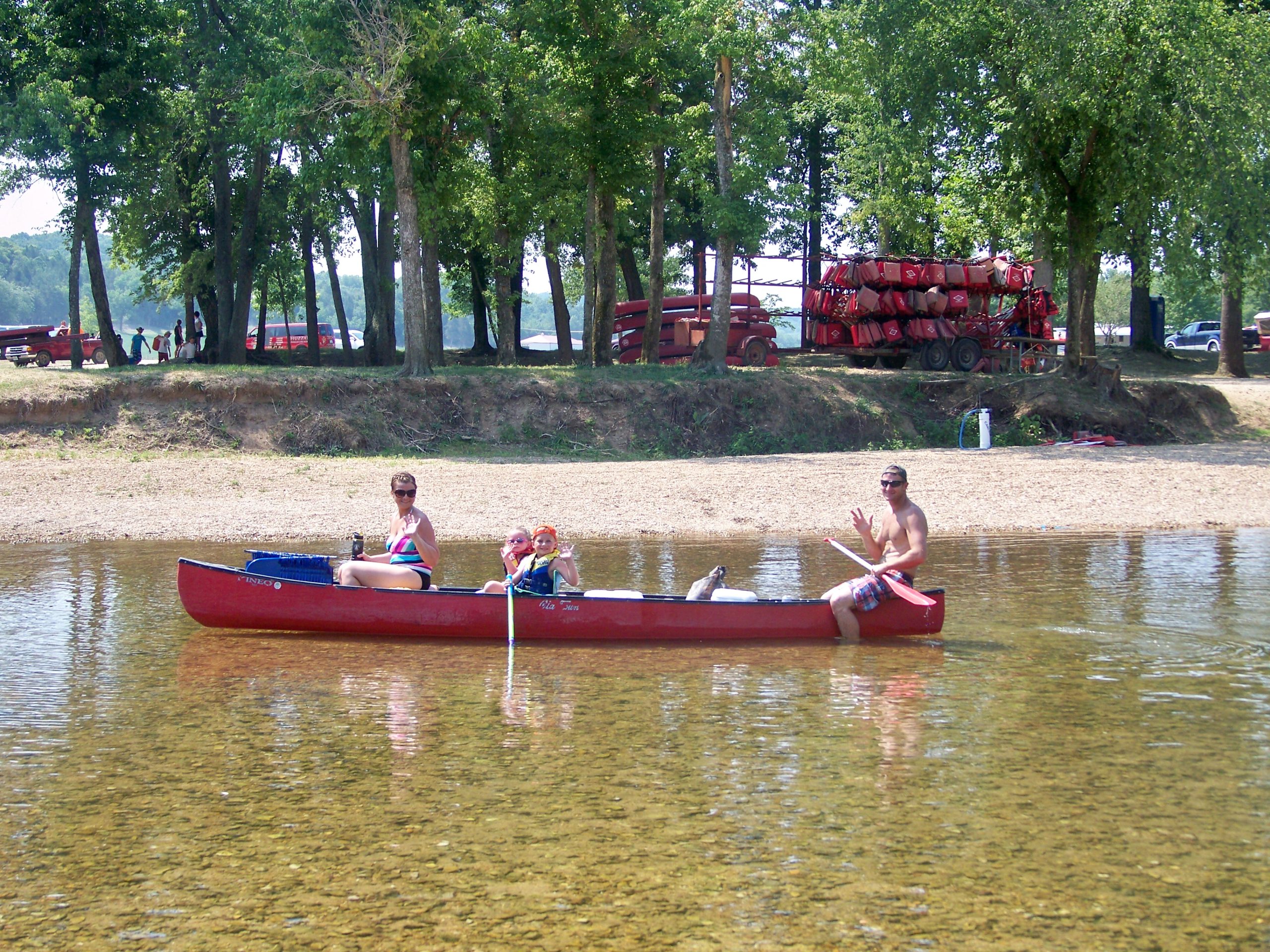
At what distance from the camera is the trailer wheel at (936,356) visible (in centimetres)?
2984

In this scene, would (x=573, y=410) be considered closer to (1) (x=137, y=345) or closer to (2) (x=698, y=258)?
(2) (x=698, y=258)

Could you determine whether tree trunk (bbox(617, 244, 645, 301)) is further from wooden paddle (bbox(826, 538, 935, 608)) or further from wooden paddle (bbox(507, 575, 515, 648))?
wooden paddle (bbox(826, 538, 935, 608))

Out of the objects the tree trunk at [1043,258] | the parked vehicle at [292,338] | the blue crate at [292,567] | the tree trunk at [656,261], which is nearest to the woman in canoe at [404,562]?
the blue crate at [292,567]

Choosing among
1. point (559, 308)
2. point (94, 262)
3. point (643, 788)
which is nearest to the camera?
point (643, 788)

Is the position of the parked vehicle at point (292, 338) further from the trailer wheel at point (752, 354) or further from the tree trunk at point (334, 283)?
the trailer wheel at point (752, 354)

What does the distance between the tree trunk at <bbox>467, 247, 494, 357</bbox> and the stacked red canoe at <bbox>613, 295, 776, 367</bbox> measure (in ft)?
16.9

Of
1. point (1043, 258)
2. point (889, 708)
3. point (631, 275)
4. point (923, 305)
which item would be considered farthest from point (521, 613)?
point (631, 275)

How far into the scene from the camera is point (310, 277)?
3684 centimetres

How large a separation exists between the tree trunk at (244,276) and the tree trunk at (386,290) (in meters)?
3.00

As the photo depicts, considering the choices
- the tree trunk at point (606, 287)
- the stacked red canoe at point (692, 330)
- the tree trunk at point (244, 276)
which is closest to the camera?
the tree trunk at point (606, 287)

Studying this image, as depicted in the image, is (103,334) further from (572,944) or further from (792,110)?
(572,944)

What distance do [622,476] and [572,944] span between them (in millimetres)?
15333

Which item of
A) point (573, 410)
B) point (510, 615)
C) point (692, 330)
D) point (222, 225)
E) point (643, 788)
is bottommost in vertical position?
point (643, 788)

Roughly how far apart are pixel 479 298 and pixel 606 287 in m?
11.2
